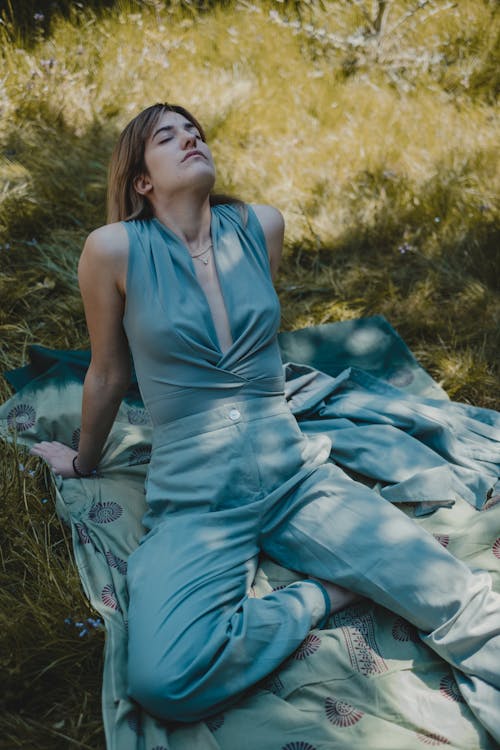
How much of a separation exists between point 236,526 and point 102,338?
2.61ft

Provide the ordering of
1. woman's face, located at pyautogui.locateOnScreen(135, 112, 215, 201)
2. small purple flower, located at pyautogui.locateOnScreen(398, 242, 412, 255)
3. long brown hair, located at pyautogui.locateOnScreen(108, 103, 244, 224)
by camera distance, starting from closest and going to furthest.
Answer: woman's face, located at pyautogui.locateOnScreen(135, 112, 215, 201) < long brown hair, located at pyautogui.locateOnScreen(108, 103, 244, 224) < small purple flower, located at pyautogui.locateOnScreen(398, 242, 412, 255)

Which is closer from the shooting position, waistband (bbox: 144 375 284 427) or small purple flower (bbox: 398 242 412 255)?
waistband (bbox: 144 375 284 427)

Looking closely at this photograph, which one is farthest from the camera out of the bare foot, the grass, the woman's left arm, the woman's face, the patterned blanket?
the grass

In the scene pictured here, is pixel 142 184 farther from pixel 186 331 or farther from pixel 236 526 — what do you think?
pixel 236 526

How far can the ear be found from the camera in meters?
2.58

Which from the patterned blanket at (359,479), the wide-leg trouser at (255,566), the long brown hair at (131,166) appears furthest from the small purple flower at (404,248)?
the wide-leg trouser at (255,566)

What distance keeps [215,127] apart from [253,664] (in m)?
3.68

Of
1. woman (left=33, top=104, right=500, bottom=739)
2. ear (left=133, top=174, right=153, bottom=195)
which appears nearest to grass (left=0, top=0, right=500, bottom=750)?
woman (left=33, top=104, right=500, bottom=739)

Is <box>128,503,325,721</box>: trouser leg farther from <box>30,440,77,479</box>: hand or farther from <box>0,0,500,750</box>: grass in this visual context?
<box>30,440,77,479</box>: hand

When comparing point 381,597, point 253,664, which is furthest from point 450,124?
point 253,664

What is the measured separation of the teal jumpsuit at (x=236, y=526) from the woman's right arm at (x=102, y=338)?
6 centimetres

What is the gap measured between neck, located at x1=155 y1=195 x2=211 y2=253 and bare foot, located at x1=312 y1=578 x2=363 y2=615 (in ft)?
4.05

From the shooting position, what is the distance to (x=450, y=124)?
4.82 meters

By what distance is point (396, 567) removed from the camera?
82.3 inches
